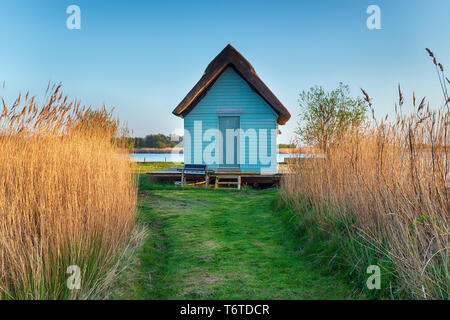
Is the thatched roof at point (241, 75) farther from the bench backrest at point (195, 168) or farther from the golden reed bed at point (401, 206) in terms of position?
the golden reed bed at point (401, 206)

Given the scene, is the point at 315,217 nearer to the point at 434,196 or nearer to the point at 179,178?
the point at 434,196

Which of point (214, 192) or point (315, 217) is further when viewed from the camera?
point (214, 192)

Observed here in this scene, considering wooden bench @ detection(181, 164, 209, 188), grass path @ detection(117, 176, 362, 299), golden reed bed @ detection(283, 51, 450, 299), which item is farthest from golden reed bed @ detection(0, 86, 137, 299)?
wooden bench @ detection(181, 164, 209, 188)

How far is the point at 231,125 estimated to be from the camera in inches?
480

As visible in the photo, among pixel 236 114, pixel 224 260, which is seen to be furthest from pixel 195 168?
pixel 224 260

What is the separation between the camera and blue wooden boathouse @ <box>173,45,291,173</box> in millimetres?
11945

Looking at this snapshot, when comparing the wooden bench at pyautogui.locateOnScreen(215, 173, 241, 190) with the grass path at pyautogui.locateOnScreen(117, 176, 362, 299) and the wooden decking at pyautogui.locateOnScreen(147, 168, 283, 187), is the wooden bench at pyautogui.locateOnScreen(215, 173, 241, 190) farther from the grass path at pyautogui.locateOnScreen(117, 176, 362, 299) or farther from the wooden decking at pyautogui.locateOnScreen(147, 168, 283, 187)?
the grass path at pyautogui.locateOnScreen(117, 176, 362, 299)

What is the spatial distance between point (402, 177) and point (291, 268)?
1.62m

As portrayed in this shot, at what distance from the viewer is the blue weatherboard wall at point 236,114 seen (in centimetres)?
1198

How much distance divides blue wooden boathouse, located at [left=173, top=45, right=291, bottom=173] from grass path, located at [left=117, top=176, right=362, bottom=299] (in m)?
5.21

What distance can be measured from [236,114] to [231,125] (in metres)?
0.44
